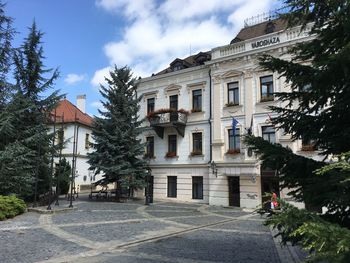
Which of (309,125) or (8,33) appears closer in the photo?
(309,125)

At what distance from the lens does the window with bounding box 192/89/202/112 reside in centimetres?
2775

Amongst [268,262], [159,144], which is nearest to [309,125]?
[268,262]

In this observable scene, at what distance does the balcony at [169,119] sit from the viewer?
27.5 metres

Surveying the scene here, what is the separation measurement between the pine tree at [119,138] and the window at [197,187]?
4.08 m

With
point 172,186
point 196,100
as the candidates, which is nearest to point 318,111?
point 196,100

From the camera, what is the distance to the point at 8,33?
20.3 m

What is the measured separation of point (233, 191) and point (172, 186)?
5.68 m

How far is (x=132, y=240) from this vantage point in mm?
11500

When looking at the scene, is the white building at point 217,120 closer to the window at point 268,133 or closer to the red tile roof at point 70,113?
the window at point 268,133

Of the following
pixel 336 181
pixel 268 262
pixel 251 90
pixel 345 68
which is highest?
pixel 251 90

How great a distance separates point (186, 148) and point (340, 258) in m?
24.8

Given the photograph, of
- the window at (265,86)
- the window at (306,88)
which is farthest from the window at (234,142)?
the window at (306,88)

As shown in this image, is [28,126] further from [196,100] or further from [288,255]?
[288,255]

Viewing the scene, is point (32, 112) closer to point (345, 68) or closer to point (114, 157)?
point (114, 157)
